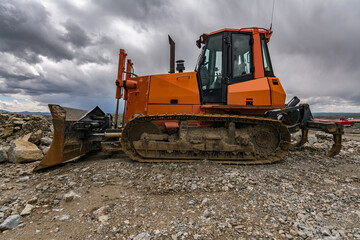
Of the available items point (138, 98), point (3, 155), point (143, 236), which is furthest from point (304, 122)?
point (3, 155)

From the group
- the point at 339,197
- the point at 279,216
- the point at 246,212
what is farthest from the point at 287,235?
the point at 339,197

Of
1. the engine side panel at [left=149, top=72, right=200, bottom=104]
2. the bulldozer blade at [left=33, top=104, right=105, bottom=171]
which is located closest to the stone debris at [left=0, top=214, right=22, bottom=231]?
the bulldozer blade at [left=33, top=104, right=105, bottom=171]

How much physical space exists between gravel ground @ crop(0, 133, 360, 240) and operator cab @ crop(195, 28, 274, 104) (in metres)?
1.98

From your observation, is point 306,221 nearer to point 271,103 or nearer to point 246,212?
point 246,212

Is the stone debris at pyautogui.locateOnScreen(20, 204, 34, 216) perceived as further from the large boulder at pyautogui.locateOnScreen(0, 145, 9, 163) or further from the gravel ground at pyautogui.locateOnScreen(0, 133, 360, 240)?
the large boulder at pyautogui.locateOnScreen(0, 145, 9, 163)

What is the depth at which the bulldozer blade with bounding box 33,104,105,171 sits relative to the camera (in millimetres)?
3892

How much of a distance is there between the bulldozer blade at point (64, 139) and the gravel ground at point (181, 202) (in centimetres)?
29

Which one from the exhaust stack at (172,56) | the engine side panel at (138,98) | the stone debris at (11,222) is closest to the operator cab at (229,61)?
the exhaust stack at (172,56)

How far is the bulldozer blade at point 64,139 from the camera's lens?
3.89m

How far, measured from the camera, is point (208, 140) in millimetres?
4090

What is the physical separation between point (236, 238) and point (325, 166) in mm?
3886

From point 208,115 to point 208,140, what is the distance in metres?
0.60

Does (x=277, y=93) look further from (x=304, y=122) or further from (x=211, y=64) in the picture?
(x=211, y=64)

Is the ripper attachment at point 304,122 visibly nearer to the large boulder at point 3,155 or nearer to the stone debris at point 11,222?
the stone debris at point 11,222
